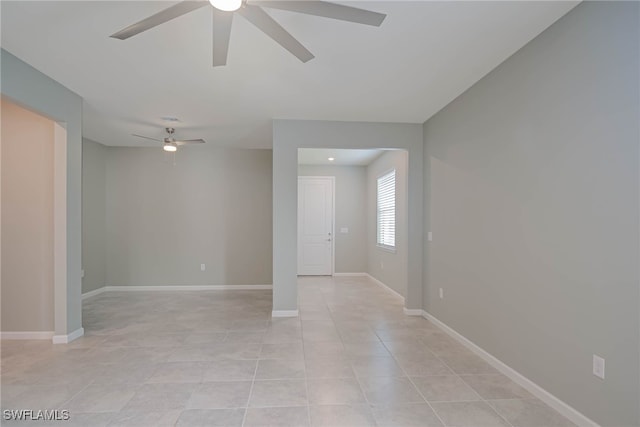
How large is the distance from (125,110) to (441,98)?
3.64 m

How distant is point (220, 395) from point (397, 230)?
3843 mm

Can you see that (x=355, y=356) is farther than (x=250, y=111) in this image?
No

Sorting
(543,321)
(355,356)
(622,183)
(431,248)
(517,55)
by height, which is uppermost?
(517,55)

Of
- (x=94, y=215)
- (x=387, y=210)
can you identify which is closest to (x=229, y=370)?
(x=387, y=210)

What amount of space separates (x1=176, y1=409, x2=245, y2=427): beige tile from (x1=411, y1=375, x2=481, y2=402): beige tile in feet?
4.25

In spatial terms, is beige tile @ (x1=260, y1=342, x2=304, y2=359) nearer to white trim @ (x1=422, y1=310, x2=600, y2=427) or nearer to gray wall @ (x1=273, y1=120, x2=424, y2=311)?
gray wall @ (x1=273, y1=120, x2=424, y2=311)

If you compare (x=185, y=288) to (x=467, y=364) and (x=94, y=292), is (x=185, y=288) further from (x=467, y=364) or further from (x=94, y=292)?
(x=467, y=364)

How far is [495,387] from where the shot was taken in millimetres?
2383

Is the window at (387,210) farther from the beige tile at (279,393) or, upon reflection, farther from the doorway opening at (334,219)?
the beige tile at (279,393)

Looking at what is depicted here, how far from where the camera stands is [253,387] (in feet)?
7.81

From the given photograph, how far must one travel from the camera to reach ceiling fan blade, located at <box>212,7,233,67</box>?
5.34 feet

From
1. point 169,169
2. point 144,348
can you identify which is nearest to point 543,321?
point 144,348

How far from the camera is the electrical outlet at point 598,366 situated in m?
1.80

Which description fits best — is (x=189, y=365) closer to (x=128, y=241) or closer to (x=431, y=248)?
(x=431, y=248)
